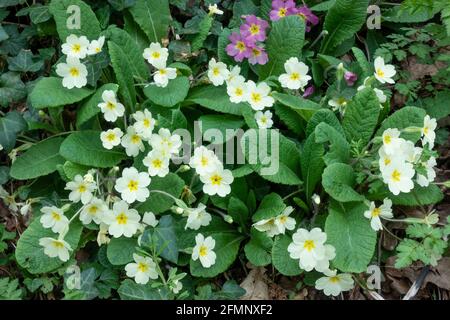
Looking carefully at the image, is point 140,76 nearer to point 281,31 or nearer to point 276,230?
point 281,31

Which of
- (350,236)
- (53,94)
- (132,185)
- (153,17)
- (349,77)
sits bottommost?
(350,236)

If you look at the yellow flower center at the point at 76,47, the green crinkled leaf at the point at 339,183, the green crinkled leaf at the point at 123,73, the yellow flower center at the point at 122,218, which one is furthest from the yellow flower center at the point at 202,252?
the yellow flower center at the point at 76,47

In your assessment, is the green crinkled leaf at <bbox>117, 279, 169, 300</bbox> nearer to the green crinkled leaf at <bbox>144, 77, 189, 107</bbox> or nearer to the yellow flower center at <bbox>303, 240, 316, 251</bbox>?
the yellow flower center at <bbox>303, 240, 316, 251</bbox>

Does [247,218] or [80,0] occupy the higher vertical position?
[80,0]

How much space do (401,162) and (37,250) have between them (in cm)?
173

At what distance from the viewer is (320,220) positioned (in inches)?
115

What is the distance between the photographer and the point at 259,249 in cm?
288

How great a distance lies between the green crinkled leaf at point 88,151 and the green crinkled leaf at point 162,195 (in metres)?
0.28

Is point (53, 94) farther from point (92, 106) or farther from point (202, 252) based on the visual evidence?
point (202, 252)

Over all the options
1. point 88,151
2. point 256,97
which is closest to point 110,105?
point 88,151

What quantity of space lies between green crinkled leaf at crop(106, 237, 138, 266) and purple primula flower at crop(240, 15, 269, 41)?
127 cm

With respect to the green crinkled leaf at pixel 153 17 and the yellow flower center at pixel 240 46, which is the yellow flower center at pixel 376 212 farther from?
the green crinkled leaf at pixel 153 17

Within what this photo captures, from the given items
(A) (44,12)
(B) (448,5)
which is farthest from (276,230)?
(A) (44,12)

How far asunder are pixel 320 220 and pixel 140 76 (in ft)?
3.95
